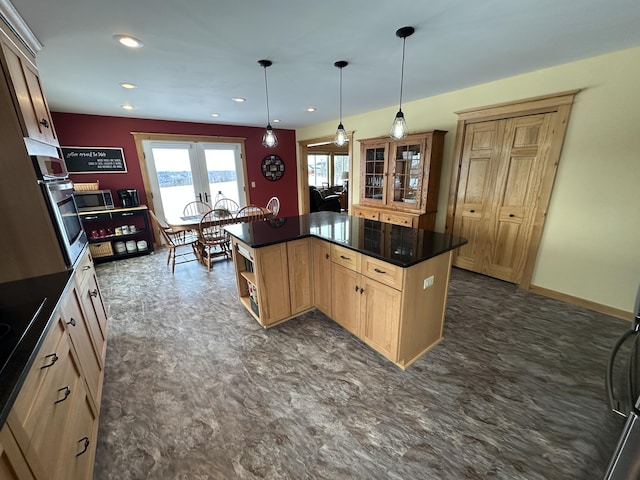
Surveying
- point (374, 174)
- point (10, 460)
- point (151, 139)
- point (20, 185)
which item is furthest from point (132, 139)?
point (10, 460)

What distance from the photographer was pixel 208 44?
79.9 inches

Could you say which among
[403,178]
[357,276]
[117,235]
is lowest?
[117,235]

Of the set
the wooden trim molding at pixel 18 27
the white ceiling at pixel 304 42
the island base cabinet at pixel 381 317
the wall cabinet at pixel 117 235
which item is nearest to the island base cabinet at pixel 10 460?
the island base cabinet at pixel 381 317

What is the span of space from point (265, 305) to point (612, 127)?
143 inches

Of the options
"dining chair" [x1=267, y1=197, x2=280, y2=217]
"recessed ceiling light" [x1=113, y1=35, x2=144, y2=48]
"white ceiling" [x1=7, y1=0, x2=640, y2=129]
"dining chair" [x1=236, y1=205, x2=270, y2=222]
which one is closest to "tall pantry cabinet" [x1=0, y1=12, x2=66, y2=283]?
"white ceiling" [x1=7, y1=0, x2=640, y2=129]

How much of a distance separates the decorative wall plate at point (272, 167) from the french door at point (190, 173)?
58cm

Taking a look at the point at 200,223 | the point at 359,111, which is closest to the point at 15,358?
the point at 200,223

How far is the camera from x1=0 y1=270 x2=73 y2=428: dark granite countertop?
2.51ft

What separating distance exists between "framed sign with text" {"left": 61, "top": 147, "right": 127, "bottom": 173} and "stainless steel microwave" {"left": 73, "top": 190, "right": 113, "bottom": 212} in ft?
1.80

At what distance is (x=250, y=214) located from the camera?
172 inches

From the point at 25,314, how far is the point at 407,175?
407 cm

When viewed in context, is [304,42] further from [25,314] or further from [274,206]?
[274,206]

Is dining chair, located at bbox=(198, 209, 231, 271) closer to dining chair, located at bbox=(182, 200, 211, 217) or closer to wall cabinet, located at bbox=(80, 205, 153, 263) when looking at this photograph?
wall cabinet, located at bbox=(80, 205, 153, 263)

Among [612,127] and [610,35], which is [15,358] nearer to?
[610,35]
